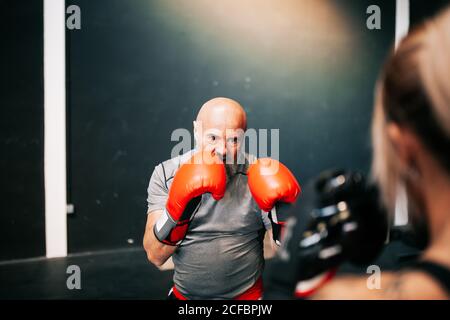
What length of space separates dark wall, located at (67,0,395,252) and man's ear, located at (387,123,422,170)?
2.98 meters

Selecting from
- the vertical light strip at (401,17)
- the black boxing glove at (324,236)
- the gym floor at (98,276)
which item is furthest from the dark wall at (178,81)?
the black boxing glove at (324,236)

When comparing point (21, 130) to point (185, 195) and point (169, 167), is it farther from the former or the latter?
point (185, 195)

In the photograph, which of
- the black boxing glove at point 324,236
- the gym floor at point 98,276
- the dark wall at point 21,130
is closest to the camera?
the black boxing glove at point 324,236

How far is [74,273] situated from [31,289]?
1.17 feet

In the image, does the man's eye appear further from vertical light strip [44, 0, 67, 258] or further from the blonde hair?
vertical light strip [44, 0, 67, 258]

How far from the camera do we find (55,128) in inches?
123

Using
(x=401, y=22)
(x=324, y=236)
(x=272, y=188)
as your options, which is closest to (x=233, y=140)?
(x=272, y=188)

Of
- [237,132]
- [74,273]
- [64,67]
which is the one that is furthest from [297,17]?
[74,273]

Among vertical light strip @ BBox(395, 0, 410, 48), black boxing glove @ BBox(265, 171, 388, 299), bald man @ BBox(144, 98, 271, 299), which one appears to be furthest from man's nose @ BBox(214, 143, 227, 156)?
vertical light strip @ BBox(395, 0, 410, 48)

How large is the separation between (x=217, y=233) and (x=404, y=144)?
3.29 ft

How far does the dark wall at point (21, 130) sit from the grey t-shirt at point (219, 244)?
7.15 feet

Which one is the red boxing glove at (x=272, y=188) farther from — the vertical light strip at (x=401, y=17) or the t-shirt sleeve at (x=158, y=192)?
the vertical light strip at (x=401, y=17)

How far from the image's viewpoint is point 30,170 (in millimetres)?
3115

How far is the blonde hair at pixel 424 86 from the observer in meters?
0.49
